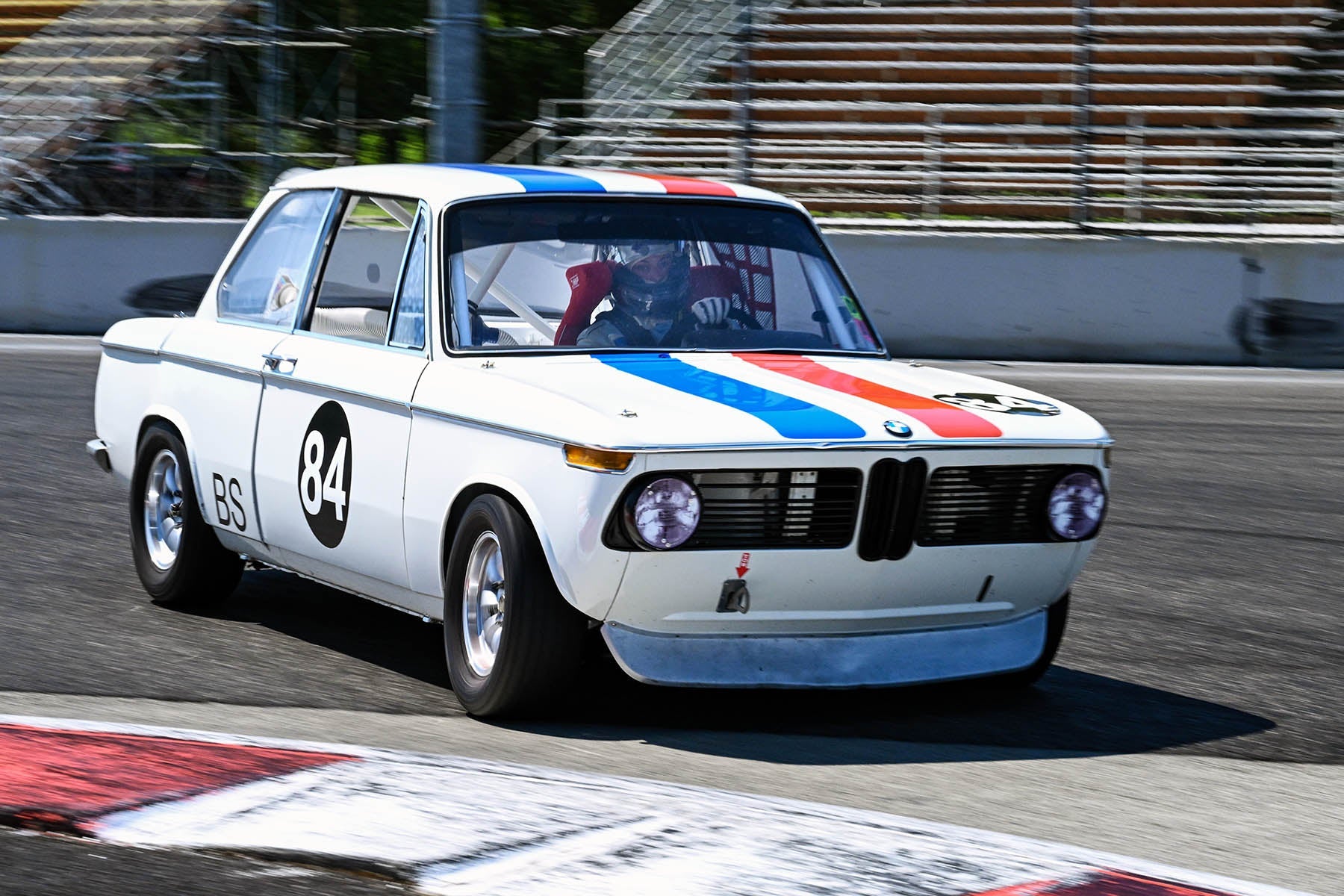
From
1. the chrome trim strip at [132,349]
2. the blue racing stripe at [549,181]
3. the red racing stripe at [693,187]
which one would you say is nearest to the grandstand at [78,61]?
the chrome trim strip at [132,349]

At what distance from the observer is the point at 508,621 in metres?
5.02

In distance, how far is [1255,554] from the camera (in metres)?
8.23

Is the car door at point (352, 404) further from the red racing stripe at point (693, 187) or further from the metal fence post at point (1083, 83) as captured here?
the metal fence post at point (1083, 83)

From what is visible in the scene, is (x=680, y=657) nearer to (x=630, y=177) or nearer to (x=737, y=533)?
(x=737, y=533)

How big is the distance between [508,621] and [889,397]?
122 centimetres

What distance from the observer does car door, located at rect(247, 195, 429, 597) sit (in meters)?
5.67

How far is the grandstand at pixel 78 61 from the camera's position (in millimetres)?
22859

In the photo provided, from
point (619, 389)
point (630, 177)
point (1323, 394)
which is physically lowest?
point (1323, 394)

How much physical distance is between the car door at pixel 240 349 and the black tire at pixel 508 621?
1253mm

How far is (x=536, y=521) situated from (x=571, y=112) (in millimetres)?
25353

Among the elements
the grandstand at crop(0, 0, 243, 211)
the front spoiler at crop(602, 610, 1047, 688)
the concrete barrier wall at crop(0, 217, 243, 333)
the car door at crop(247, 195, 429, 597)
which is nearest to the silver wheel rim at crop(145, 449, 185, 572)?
the car door at crop(247, 195, 429, 597)

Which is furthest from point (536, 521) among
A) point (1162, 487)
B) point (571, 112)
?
point (571, 112)

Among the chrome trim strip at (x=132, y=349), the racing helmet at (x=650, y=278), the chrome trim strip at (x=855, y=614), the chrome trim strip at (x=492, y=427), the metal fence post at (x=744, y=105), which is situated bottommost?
the chrome trim strip at (x=855, y=614)

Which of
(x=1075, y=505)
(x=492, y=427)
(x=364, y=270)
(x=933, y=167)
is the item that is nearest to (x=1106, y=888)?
(x=1075, y=505)
